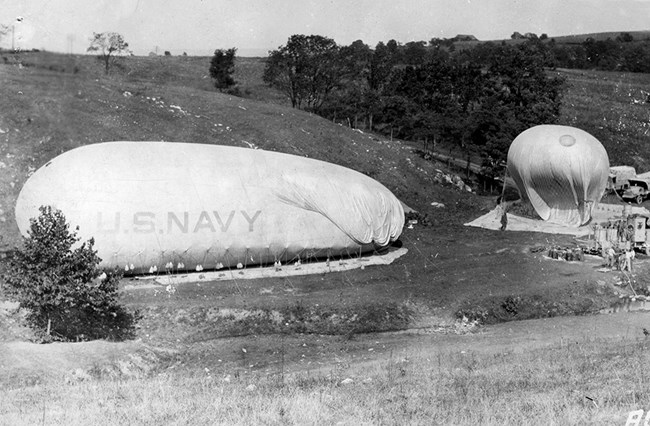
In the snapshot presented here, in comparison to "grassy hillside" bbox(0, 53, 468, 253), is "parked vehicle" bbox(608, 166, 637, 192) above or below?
below

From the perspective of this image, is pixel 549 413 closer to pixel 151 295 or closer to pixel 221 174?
pixel 151 295

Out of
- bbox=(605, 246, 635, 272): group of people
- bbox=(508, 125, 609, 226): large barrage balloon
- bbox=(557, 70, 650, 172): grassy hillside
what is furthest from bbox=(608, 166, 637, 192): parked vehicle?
bbox=(605, 246, 635, 272): group of people

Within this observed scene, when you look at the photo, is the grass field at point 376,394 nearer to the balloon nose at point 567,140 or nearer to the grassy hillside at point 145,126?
the grassy hillside at point 145,126

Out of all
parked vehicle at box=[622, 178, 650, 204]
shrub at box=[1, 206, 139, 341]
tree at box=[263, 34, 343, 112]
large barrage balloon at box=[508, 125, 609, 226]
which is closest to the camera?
shrub at box=[1, 206, 139, 341]

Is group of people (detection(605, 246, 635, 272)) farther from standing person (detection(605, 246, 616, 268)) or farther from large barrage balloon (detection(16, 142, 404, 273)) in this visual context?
large barrage balloon (detection(16, 142, 404, 273))

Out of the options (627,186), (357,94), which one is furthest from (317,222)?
(357,94)

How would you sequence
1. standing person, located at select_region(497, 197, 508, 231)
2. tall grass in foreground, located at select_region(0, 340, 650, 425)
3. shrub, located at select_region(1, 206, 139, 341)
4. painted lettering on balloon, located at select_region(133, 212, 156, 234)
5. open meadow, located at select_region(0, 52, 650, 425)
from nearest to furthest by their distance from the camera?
tall grass in foreground, located at select_region(0, 340, 650, 425) → open meadow, located at select_region(0, 52, 650, 425) → shrub, located at select_region(1, 206, 139, 341) → painted lettering on balloon, located at select_region(133, 212, 156, 234) → standing person, located at select_region(497, 197, 508, 231)
